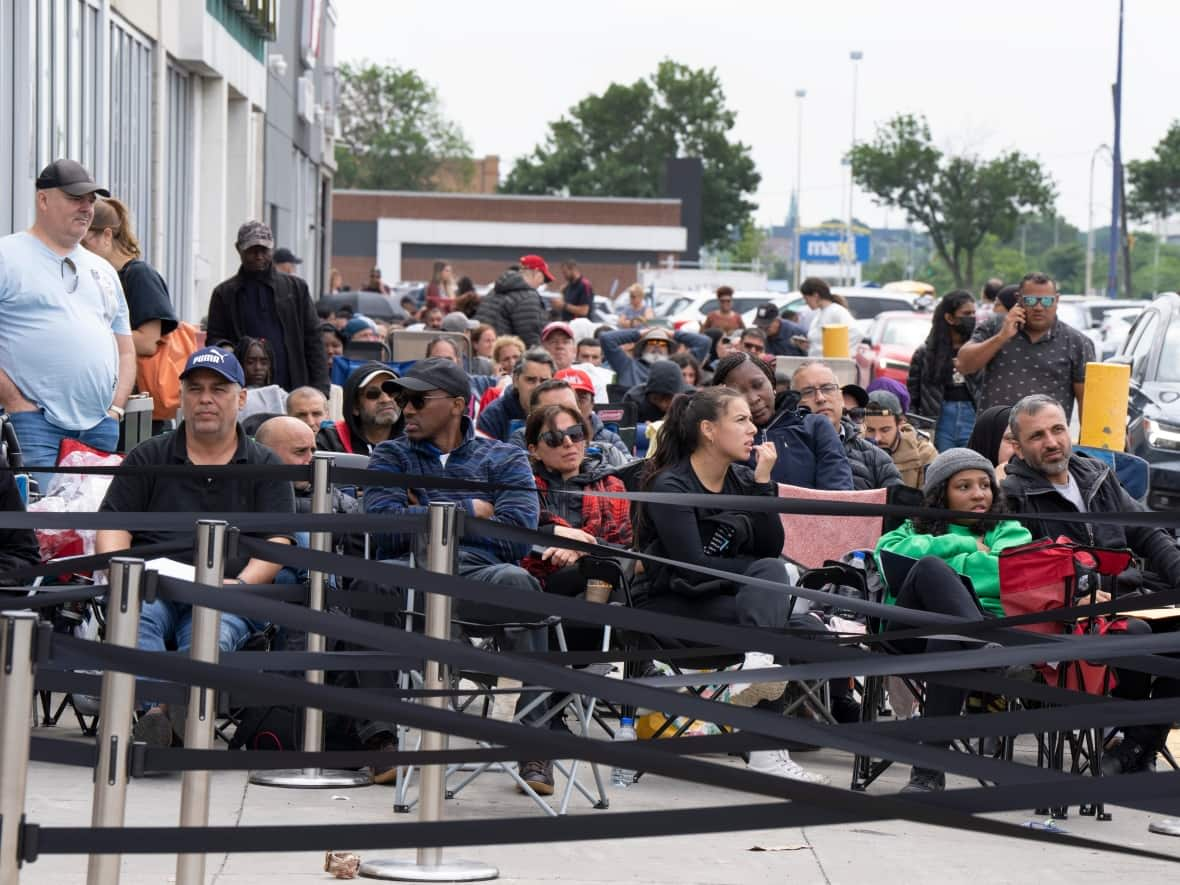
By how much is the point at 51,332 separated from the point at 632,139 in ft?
378

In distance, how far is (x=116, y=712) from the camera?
164 inches

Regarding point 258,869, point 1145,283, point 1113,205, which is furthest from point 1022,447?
point 1145,283

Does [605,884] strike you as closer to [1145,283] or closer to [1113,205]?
[1113,205]

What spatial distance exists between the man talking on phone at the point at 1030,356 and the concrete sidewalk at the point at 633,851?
5620 mm

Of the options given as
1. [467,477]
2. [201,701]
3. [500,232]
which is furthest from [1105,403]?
[500,232]

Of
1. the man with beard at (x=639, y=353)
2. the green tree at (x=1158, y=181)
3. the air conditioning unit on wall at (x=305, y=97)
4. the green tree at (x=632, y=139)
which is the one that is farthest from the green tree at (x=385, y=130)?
the man with beard at (x=639, y=353)

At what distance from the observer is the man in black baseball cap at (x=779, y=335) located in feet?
66.4

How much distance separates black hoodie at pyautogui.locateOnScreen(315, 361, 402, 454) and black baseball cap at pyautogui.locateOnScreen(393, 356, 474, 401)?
2.07m

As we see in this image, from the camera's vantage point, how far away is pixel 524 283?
18.9 m

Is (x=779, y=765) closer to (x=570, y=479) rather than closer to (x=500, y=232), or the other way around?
(x=570, y=479)

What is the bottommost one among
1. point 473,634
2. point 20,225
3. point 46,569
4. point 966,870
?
point 966,870

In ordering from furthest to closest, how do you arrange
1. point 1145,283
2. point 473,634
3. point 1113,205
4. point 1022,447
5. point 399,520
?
point 1145,283 → point 1113,205 → point 1022,447 → point 473,634 → point 399,520

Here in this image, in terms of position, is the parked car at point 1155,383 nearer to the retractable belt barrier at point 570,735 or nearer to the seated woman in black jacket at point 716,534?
the seated woman in black jacket at point 716,534

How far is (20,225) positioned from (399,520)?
8.42m
